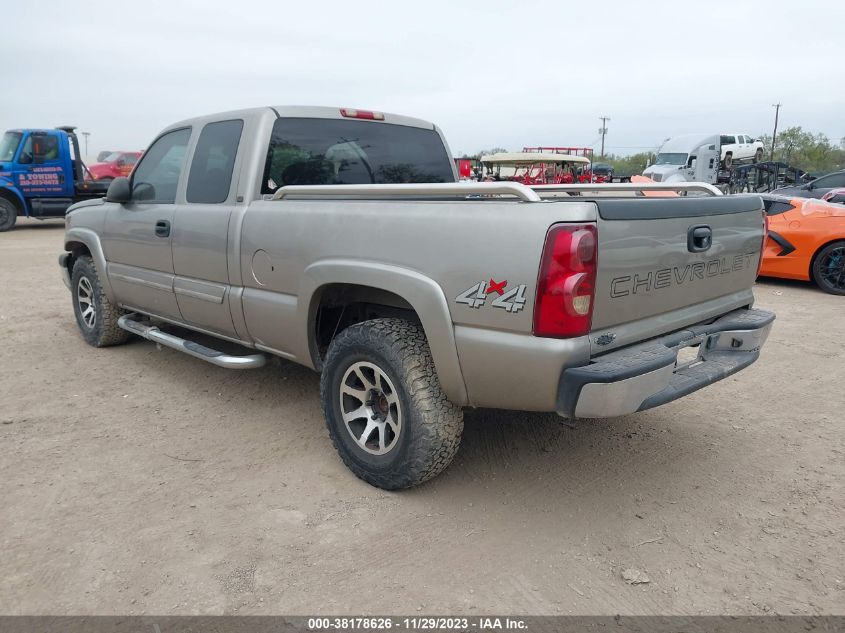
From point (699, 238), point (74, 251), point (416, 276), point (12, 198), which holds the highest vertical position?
point (699, 238)

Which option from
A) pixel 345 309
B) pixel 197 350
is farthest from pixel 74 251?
pixel 345 309

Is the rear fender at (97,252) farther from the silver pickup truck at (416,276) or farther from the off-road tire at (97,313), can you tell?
the silver pickup truck at (416,276)

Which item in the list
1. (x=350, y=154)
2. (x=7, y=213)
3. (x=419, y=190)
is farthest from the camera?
(x=7, y=213)

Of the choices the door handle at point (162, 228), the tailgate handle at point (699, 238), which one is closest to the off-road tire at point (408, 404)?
the tailgate handle at point (699, 238)

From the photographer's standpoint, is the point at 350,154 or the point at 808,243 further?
the point at 808,243

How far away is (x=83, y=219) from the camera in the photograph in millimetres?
5453

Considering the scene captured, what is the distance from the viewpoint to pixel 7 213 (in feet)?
51.0

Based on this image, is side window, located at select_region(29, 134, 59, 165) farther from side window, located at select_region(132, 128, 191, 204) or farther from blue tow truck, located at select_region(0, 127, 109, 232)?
side window, located at select_region(132, 128, 191, 204)

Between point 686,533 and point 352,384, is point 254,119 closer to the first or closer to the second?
point 352,384

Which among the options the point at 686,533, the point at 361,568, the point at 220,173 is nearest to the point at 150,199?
the point at 220,173

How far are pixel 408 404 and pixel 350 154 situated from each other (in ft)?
6.57

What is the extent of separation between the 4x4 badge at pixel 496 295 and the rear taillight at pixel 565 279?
0.08 metres

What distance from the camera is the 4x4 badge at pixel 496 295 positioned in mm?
2516

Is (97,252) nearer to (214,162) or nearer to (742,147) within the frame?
(214,162)
